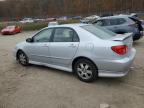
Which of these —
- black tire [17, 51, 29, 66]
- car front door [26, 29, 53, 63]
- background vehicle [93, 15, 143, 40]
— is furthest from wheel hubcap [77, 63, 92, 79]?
background vehicle [93, 15, 143, 40]

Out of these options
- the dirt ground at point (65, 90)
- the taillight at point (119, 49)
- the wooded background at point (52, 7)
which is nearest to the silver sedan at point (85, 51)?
the taillight at point (119, 49)

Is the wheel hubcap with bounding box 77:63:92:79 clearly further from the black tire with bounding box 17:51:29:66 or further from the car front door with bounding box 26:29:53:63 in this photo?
the black tire with bounding box 17:51:29:66

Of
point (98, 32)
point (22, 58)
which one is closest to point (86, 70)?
point (98, 32)

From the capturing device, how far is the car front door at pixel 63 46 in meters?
5.30

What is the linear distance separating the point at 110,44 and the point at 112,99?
1.28m

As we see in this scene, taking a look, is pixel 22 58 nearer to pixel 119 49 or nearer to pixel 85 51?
pixel 85 51

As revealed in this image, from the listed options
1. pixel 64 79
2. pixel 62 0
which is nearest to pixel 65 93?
pixel 64 79

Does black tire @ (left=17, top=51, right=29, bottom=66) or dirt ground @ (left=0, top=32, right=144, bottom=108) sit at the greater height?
black tire @ (left=17, top=51, right=29, bottom=66)

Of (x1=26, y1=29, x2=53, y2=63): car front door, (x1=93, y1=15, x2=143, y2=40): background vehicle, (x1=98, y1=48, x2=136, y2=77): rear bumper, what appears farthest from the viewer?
(x1=93, y1=15, x2=143, y2=40): background vehicle

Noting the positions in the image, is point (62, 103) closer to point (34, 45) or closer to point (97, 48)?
point (97, 48)

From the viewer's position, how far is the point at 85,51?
4977 millimetres

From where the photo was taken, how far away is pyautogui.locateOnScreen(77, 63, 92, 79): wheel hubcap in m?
5.07

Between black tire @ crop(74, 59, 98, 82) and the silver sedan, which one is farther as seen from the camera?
black tire @ crop(74, 59, 98, 82)

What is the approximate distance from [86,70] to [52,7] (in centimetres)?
8150
